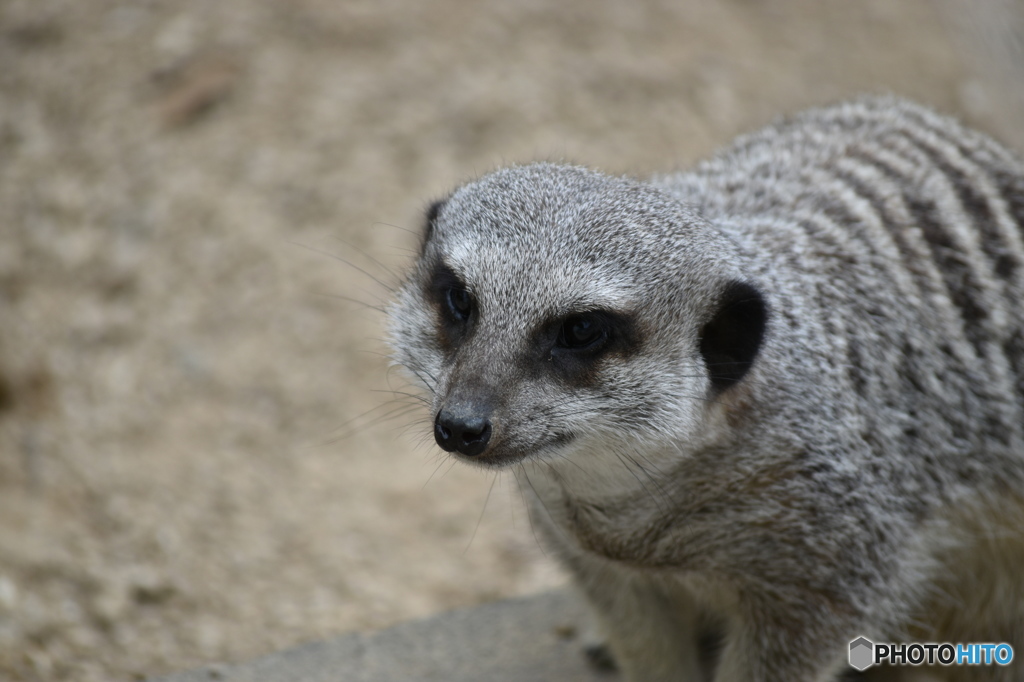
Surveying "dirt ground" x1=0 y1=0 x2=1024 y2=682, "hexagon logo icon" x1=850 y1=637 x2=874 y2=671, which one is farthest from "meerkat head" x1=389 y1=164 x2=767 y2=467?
"dirt ground" x1=0 y1=0 x2=1024 y2=682

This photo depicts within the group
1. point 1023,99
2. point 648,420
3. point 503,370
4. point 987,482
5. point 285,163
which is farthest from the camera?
point 285,163

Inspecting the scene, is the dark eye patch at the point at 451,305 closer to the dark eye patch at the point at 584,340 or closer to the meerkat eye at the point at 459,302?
the meerkat eye at the point at 459,302

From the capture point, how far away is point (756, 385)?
278cm

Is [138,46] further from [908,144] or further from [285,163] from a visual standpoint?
[908,144]

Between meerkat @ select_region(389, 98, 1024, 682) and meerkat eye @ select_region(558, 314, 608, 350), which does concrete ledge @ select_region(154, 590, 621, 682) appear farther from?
meerkat eye @ select_region(558, 314, 608, 350)

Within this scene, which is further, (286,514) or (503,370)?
(286,514)

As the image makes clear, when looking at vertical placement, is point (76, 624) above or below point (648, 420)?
below

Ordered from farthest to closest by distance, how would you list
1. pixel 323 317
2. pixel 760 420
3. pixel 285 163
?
pixel 285 163
pixel 323 317
pixel 760 420

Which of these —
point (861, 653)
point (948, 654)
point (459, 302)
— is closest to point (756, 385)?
point (459, 302)

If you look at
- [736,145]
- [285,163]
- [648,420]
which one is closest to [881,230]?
[736,145]

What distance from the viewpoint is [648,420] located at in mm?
2566

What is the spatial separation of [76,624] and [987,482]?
10.5 ft

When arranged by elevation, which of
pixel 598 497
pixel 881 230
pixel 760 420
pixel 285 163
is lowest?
pixel 285 163

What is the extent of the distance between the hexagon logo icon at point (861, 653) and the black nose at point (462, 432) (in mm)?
1541
